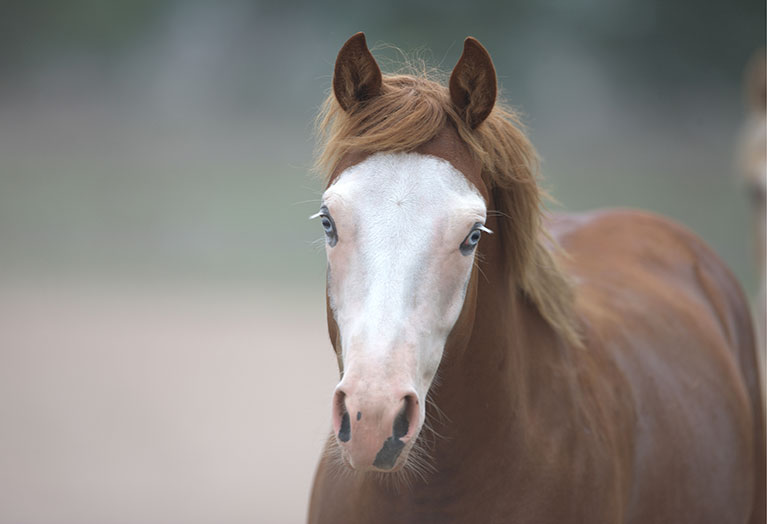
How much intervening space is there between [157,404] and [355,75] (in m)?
5.31

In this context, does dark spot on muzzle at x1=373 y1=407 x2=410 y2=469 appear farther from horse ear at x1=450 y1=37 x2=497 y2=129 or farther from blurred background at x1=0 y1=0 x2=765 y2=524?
blurred background at x1=0 y1=0 x2=765 y2=524

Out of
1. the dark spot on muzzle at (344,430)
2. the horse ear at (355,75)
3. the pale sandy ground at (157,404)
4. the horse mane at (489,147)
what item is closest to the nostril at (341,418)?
the dark spot on muzzle at (344,430)

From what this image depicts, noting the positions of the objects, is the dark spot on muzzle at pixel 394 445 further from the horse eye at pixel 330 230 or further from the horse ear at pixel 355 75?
the horse ear at pixel 355 75

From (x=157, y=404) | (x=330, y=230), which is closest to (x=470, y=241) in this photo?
(x=330, y=230)

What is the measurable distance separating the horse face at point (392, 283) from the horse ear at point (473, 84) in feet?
0.56

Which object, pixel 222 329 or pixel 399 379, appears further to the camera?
pixel 222 329

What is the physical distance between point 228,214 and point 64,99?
9.44ft

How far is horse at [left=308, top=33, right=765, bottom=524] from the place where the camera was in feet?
5.05

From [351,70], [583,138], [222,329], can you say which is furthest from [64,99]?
[351,70]

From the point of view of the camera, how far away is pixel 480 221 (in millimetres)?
1645

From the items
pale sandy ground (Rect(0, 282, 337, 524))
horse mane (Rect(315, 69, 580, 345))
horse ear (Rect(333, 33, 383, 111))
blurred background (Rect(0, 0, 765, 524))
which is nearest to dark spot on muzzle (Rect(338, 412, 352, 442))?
horse mane (Rect(315, 69, 580, 345))

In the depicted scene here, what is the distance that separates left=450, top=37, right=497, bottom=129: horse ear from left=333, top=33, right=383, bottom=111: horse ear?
17 cm

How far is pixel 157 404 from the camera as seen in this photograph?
6570 mm

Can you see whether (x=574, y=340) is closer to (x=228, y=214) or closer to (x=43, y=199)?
(x=228, y=214)
